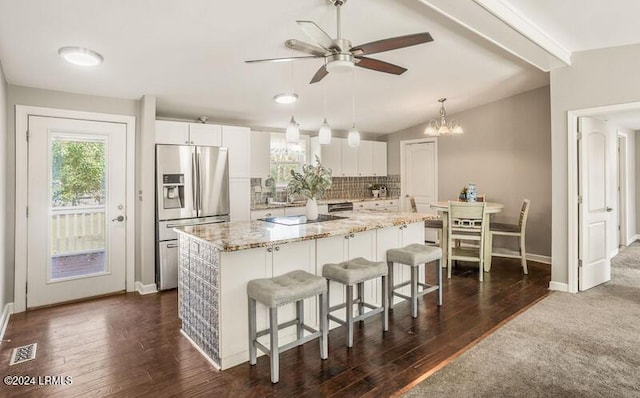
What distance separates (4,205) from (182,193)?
1.63 m

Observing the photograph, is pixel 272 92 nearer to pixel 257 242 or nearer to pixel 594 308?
pixel 257 242

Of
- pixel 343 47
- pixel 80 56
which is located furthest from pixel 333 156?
pixel 80 56

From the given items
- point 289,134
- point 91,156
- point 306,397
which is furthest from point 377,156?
point 306,397

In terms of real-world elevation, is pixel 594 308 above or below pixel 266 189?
below

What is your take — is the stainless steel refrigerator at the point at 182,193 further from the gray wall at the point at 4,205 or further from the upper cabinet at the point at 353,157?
the upper cabinet at the point at 353,157

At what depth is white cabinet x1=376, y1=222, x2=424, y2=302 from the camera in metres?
3.56

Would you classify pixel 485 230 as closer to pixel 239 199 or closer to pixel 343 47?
pixel 239 199

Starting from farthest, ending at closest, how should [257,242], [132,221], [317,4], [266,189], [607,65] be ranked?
[266,189] → [132,221] → [607,65] → [317,4] → [257,242]

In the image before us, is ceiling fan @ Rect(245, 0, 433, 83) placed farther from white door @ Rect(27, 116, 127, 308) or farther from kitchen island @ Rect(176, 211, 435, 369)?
white door @ Rect(27, 116, 127, 308)

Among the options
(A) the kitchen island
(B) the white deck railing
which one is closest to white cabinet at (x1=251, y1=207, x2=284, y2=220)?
(A) the kitchen island

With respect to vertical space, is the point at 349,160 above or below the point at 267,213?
above

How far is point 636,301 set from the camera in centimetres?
374

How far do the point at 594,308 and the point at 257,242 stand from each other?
3.45 metres

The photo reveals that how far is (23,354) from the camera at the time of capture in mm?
2697
